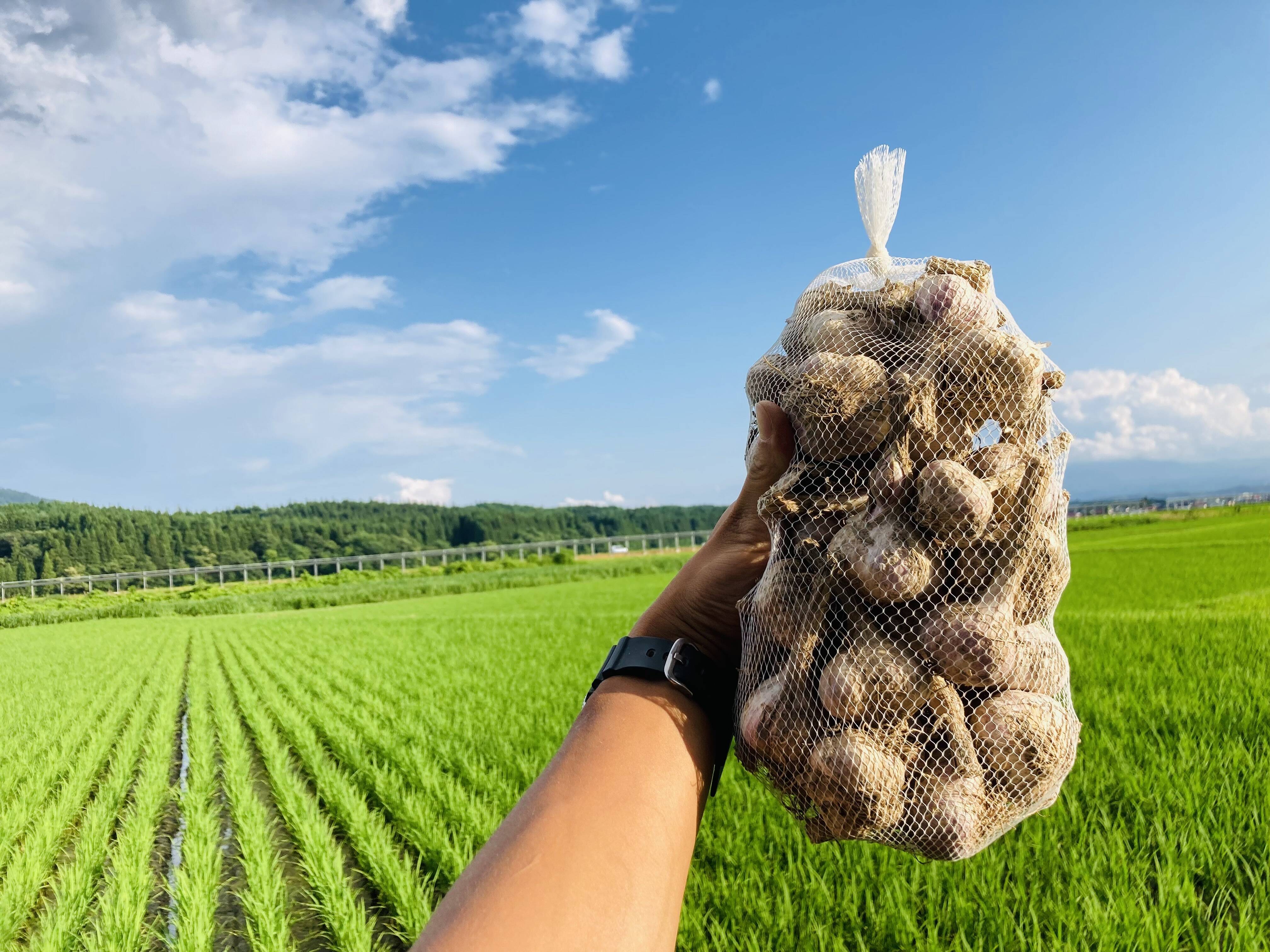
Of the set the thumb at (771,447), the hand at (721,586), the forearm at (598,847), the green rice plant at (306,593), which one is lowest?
the green rice plant at (306,593)

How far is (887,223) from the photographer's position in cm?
151

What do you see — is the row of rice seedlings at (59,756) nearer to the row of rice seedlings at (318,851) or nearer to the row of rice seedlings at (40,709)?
the row of rice seedlings at (40,709)

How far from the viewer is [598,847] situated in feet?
3.27

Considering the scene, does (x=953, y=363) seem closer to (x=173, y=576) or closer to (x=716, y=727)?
(x=716, y=727)

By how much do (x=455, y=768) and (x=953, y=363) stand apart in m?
3.93

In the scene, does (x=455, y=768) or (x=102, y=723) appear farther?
(x=102, y=723)

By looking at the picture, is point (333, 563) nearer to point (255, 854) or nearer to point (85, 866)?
point (85, 866)

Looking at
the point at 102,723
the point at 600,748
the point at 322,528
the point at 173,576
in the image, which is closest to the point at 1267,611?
the point at 600,748

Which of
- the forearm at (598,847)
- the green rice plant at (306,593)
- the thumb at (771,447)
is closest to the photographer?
the forearm at (598,847)

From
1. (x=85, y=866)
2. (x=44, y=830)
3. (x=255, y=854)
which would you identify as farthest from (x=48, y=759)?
(x=255, y=854)

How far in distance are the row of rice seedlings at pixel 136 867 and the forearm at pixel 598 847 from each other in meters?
Result: 2.59

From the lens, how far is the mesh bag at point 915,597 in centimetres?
116

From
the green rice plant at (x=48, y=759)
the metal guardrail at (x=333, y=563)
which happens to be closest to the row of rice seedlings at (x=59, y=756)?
the green rice plant at (x=48, y=759)

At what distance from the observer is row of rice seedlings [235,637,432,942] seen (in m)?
2.63
